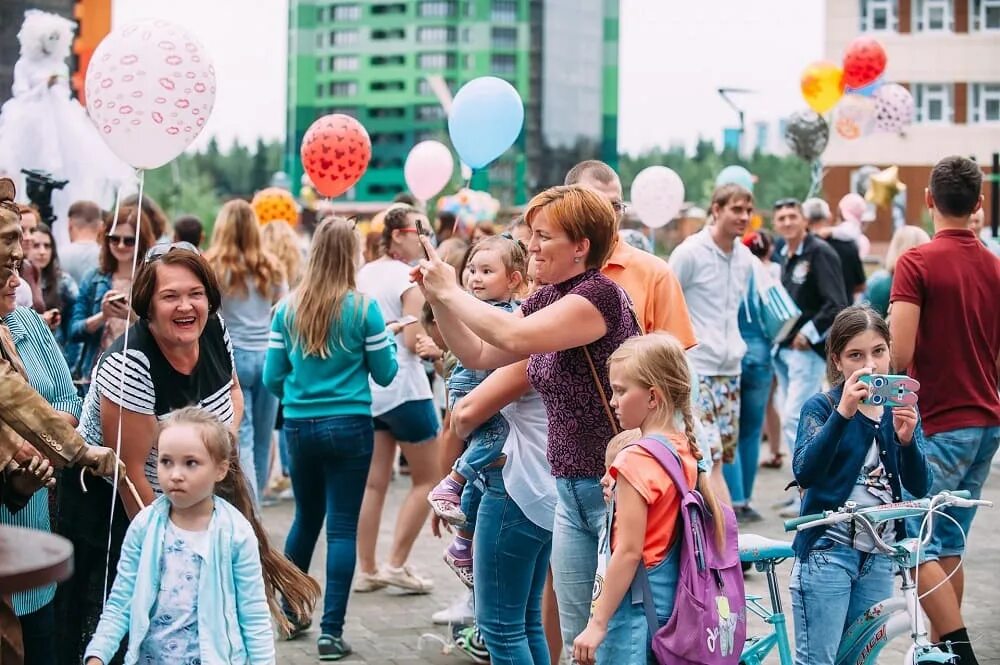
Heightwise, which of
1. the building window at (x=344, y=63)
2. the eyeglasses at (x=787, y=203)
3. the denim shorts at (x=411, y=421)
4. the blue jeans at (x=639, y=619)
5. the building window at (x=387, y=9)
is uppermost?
the building window at (x=387, y=9)

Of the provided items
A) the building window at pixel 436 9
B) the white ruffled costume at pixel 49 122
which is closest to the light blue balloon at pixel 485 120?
the white ruffled costume at pixel 49 122

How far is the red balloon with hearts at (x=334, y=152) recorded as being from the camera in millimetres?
9195

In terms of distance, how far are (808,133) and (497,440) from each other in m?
11.7

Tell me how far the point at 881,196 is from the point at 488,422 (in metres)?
15.3

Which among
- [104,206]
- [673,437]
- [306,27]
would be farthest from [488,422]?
[306,27]

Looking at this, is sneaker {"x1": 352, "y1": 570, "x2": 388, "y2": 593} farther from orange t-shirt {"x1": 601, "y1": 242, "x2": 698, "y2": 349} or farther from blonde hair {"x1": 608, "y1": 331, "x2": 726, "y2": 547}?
blonde hair {"x1": 608, "y1": 331, "x2": 726, "y2": 547}

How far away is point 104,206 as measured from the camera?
39.8 feet

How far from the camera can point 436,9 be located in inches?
3206

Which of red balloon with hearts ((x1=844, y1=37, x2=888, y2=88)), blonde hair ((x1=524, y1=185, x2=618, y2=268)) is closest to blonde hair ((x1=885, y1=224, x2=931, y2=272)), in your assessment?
blonde hair ((x1=524, y1=185, x2=618, y2=268))

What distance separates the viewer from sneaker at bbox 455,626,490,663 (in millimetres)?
6523

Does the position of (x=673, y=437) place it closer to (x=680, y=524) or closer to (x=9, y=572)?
(x=680, y=524)

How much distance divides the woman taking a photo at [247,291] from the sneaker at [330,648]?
2065 mm

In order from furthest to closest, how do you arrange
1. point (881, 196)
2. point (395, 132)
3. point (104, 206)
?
1. point (395, 132)
2. point (881, 196)
3. point (104, 206)

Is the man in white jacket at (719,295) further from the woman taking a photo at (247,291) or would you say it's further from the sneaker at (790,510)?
the woman taking a photo at (247,291)
